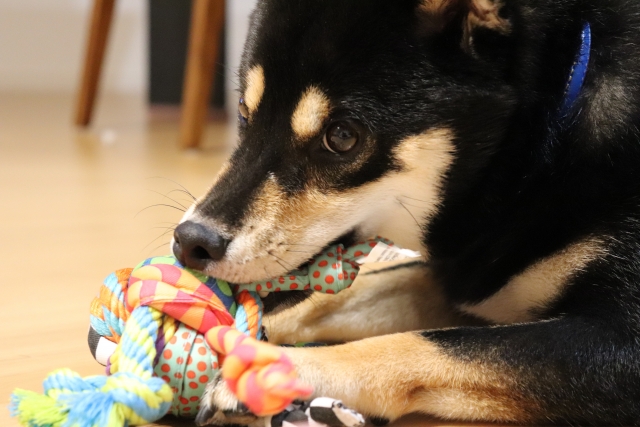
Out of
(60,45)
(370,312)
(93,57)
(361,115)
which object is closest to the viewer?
(361,115)

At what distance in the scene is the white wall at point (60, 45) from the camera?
6.97 m

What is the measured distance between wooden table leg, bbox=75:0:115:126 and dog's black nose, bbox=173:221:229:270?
4.14 meters

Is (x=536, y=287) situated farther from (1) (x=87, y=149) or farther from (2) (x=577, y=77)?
(1) (x=87, y=149)

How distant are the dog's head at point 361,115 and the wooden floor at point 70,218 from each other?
378 mm

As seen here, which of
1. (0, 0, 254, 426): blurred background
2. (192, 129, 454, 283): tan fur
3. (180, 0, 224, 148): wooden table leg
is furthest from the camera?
(180, 0, 224, 148): wooden table leg

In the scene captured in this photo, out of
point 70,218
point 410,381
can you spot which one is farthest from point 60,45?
point 410,381

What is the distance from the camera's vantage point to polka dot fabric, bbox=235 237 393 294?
4.23 feet

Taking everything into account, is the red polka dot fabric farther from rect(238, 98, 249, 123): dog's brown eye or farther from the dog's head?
rect(238, 98, 249, 123): dog's brown eye

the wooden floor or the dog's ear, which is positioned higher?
the dog's ear

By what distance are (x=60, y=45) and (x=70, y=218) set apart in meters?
5.13

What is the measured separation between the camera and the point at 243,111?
1478 mm

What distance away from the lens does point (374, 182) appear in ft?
4.32

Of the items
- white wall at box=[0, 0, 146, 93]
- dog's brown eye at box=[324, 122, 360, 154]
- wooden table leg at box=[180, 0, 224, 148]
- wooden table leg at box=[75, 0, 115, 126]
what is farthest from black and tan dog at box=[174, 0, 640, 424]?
white wall at box=[0, 0, 146, 93]

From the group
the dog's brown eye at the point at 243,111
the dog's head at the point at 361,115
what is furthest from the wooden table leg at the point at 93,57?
the dog's head at the point at 361,115
